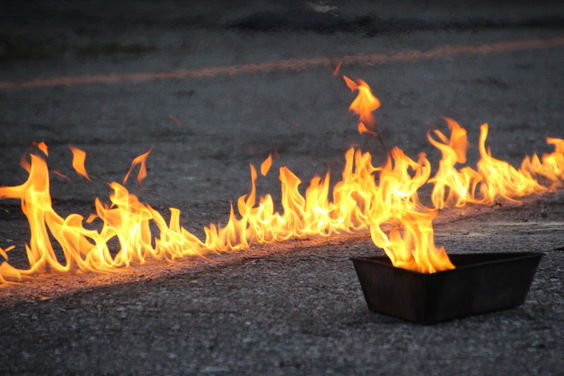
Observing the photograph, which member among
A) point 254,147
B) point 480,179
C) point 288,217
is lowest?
point 288,217

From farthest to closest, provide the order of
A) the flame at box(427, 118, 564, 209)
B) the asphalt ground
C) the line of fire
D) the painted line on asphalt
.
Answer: the painted line on asphalt
the flame at box(427, 118, 564, 209)
the line of fire
the asphalt ground

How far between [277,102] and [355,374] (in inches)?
506

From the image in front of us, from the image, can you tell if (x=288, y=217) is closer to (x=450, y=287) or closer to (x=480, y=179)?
(x=480, y=179)

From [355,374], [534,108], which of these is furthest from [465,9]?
[355,374]

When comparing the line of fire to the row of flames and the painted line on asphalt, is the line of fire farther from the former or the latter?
the painted line on asphalt

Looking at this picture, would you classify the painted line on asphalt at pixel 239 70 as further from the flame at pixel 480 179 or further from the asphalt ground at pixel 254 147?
the flame at pixel 480 179

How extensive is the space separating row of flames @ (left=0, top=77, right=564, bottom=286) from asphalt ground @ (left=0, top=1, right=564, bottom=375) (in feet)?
0.89

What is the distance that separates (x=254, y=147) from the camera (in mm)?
12289

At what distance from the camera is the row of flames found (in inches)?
206

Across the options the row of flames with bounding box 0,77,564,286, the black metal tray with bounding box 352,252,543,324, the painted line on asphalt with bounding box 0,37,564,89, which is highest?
the painted line on asphalt with bounding box 0,37,564,89

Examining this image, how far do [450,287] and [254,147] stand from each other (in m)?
8.50

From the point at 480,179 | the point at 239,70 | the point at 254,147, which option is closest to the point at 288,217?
the point at 480,179

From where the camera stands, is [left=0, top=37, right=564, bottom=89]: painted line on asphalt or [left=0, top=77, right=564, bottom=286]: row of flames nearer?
[left=0, top=77, right=564, bottom=286]: row of flames

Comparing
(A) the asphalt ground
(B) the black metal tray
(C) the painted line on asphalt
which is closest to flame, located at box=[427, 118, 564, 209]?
(A) the asphalt ground
